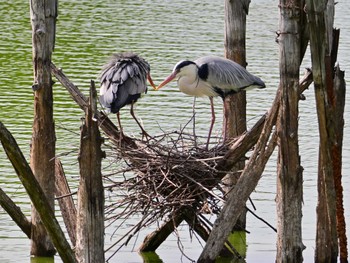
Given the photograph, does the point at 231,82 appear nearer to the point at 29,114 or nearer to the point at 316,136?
the point at 316,136

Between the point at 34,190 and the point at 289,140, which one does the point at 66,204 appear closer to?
the point at 34,190

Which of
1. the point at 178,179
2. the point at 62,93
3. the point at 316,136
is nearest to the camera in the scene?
the point at 178,179

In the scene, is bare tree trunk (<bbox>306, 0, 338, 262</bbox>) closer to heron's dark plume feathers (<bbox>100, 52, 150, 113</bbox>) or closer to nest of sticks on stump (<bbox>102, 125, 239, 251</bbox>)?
nest of sticks on stump (<bbox>102, 125, 239, 251</bbox>)

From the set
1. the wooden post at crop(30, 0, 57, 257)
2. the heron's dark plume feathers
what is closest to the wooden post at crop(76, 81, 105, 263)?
the wooden post at crop(30, 0, 57, 257)

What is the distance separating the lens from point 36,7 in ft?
31.2

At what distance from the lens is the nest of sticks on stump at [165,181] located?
9383 millimetres

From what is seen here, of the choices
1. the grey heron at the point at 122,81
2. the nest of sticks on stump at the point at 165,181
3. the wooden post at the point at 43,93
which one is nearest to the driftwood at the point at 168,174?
the nest of sticks on stump at the point at 165,181

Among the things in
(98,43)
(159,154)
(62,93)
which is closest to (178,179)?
(159,154)

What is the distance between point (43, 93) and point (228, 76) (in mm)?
Answer: 1839

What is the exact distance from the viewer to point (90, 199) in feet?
26.9

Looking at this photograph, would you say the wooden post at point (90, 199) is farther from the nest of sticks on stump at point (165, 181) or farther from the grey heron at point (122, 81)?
the grey heron at point (122, 81)

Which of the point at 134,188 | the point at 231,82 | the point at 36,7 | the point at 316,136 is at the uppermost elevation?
the point at 36,7

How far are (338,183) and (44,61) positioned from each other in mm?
2743

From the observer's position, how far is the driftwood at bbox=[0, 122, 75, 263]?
7.67m
